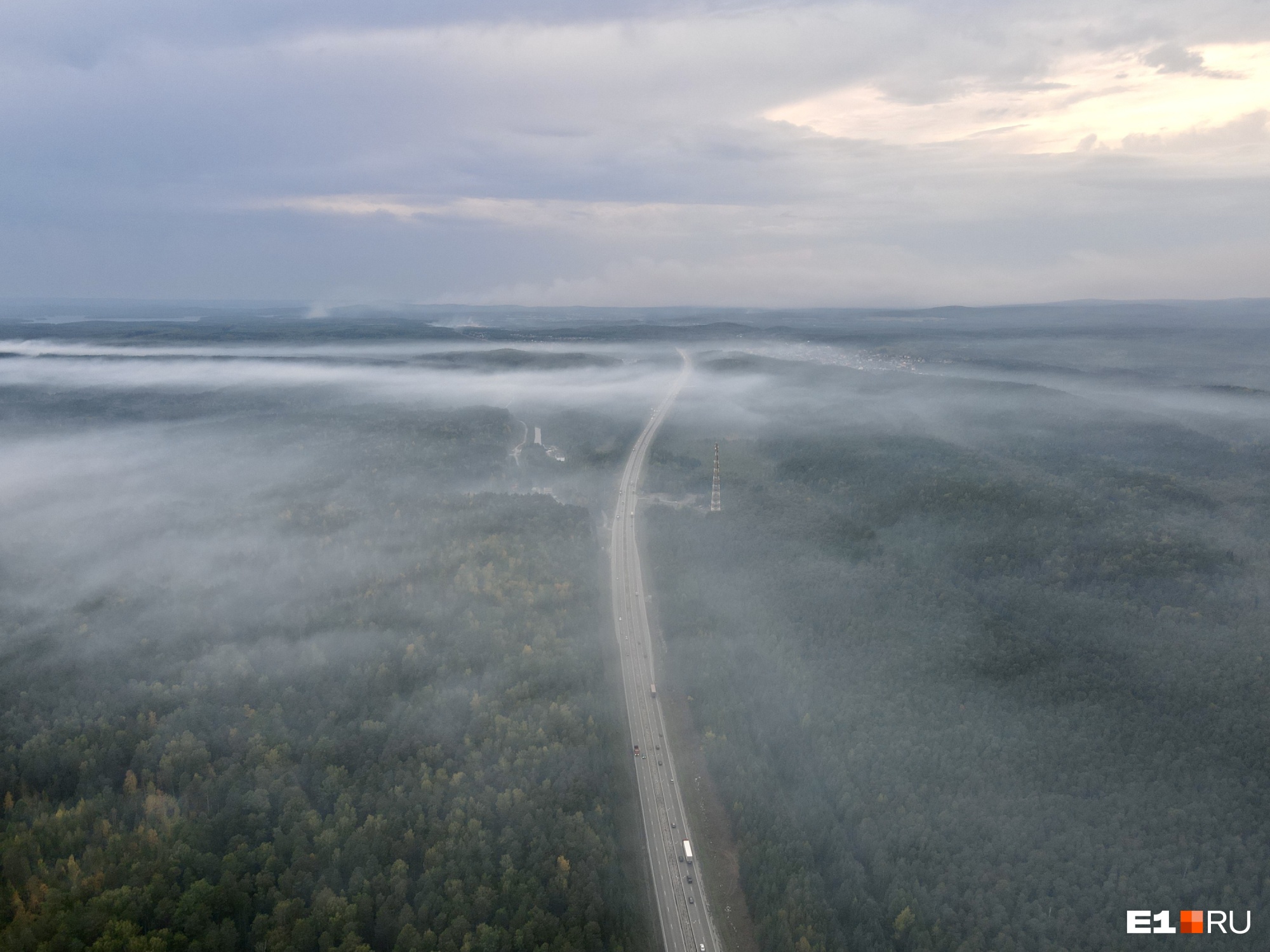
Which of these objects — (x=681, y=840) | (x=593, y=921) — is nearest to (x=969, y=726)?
(x=681, y=840)

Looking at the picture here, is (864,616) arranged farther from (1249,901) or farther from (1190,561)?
(1190,561)

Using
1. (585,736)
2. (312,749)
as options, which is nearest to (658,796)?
(585,736)

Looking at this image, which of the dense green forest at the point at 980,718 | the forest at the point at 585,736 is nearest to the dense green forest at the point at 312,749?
the forest at the point at 585,736

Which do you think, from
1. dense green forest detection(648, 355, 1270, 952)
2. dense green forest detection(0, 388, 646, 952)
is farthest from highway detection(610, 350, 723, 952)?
dense green forest detection(648, 355, 1270, 952)

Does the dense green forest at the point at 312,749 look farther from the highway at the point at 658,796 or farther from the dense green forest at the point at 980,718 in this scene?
the dense green forest at the point at 980,718

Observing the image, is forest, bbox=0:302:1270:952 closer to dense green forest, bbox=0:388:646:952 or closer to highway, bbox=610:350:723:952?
dense green forest, bbox=0:388:646:952
